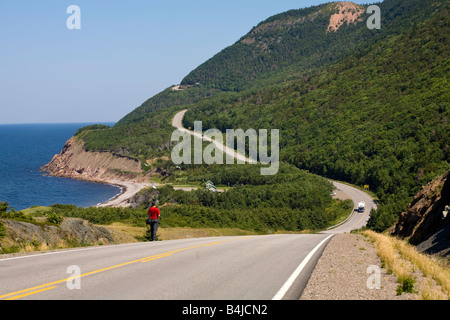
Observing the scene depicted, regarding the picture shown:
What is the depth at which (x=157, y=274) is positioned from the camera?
9555mm

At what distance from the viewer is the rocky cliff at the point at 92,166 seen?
5994 inches

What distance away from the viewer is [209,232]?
3238cm

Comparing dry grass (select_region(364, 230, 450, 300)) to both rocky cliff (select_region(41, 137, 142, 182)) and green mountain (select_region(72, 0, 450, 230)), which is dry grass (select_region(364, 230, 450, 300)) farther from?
rocky cliff (select_region(41, 137, 142, 182))

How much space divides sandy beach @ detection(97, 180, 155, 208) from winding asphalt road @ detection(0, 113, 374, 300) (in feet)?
284

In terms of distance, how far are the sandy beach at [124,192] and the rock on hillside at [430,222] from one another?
264 ft

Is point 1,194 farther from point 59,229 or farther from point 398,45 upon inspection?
point 398,45

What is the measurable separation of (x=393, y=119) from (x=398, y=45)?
61.3 metres

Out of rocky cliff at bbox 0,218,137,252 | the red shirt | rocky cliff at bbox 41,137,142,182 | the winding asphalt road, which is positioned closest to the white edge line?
the winding asphalt road

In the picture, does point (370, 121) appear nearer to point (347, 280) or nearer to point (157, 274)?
point (347, 280)

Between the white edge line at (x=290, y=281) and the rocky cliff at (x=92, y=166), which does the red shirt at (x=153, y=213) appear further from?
the rocky cliff at (x=92, y=166)

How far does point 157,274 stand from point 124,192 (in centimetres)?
11589

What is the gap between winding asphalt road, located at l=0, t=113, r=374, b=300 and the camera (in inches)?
309

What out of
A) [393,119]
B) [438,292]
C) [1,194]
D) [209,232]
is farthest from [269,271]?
[1,194]

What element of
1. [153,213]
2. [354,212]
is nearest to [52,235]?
[153,213]
